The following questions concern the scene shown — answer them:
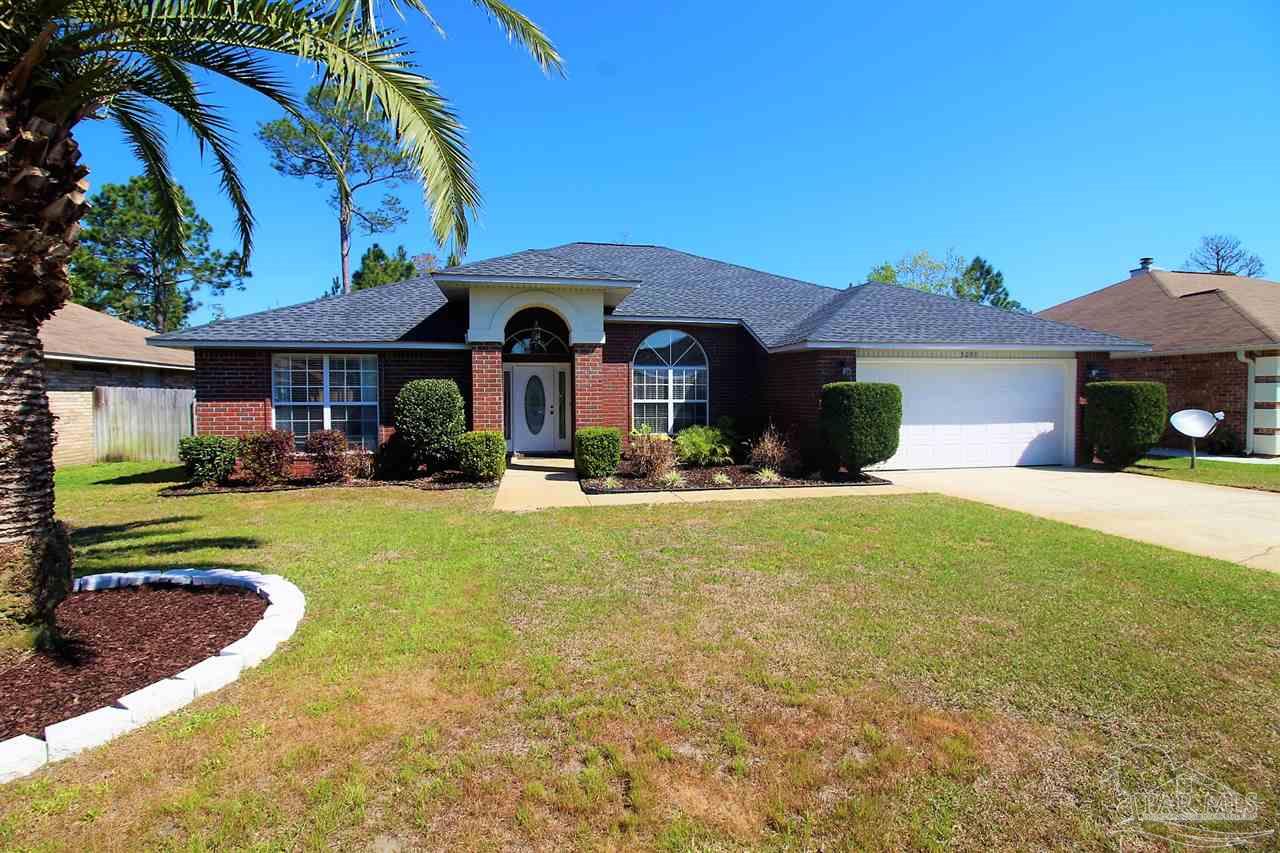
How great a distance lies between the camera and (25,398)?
A: 4.13 m

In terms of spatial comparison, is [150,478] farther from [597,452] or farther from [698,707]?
[698,707]

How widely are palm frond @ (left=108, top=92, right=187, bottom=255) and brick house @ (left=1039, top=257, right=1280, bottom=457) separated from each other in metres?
17.6

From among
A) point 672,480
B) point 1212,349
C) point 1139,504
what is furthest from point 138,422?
point 1212,349

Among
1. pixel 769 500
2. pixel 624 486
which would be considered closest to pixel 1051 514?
pixel 769 500

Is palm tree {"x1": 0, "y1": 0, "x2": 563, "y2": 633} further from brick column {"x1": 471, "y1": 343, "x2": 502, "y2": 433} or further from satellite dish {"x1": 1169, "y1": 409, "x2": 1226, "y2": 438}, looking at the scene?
satellite dish {"x1": 1169, "y1": 409, "x2": 1226, "y2": 438}

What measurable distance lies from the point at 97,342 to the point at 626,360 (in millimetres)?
15381

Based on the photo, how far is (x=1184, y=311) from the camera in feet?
62.4

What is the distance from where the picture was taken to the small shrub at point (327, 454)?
12438 mm

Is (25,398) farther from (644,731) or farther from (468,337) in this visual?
(468,337)

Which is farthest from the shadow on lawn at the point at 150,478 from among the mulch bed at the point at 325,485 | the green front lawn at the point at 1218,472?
the green front lawn at the point at 1218,472

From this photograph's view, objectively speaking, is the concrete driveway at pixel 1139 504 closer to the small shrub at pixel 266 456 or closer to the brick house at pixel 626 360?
the brick house at pixel 626 360

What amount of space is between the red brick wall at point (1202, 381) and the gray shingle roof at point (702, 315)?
11.0 ft

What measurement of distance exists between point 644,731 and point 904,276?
5115 cm

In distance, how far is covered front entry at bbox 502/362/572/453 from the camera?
1606cm
